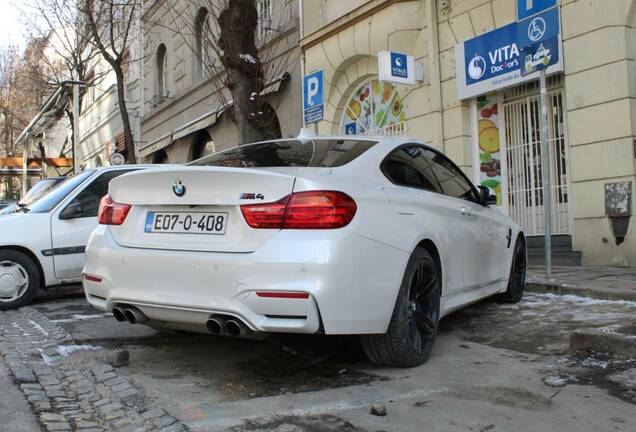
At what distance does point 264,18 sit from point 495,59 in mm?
8415

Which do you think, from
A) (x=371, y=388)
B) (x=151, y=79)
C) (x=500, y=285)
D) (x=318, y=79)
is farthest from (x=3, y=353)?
(x=151, y=79)

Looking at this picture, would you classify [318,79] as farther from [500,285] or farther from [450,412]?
[450,412]

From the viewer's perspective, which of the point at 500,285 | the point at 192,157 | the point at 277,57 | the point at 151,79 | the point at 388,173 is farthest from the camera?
the point at 151,79

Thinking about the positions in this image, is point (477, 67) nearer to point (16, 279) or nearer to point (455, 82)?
point (455, 82)

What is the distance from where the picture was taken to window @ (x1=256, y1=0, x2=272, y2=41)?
50.8 feet

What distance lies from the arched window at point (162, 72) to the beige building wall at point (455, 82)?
37.8ft

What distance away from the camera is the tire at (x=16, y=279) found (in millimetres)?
6121

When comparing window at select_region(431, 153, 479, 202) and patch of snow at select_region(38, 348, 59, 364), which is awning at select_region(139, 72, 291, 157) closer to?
window at select_region(431, 153, 479, 202)

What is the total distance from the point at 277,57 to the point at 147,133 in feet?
42.8

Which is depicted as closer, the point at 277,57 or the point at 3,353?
the point at 3,353

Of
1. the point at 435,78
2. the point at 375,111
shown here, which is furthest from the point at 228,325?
the point at 375,111

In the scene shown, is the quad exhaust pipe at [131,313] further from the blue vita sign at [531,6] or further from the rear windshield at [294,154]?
the blue vita sign at [531,6]

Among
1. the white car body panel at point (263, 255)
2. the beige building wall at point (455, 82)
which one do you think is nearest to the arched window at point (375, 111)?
the beige building wall at point (455, 82)

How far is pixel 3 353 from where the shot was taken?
13.2ft
